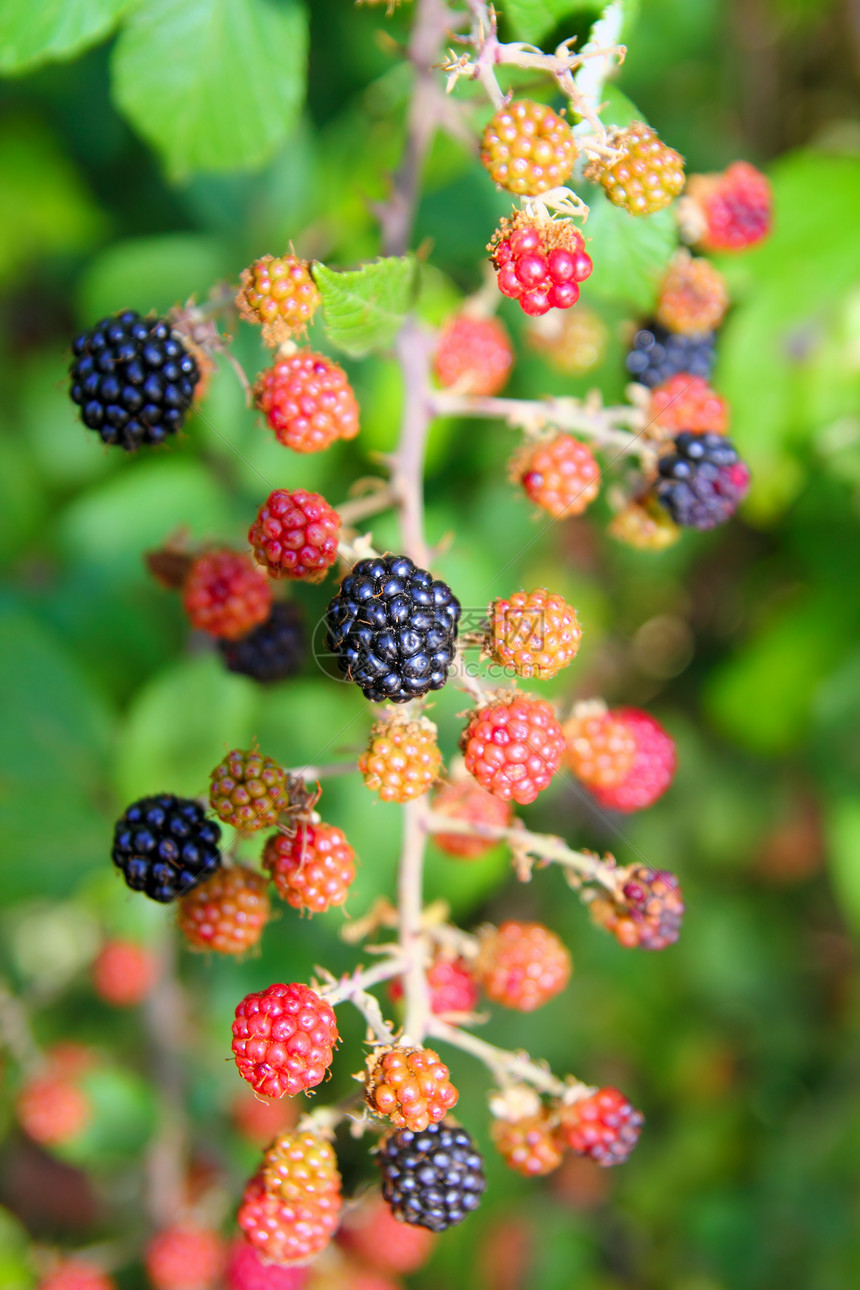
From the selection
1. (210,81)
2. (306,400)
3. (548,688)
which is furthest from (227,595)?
(548,688)

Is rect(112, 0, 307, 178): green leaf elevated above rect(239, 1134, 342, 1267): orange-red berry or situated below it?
above

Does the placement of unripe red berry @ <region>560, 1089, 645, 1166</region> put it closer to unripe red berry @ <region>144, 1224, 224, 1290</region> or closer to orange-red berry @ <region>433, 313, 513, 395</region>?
orange-red berry @ <region>433, 313, 513, 395</region>

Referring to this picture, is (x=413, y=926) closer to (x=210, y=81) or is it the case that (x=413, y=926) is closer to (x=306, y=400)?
(x=306, y=400)

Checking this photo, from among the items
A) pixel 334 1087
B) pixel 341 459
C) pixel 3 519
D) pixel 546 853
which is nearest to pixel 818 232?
pixel 341 459

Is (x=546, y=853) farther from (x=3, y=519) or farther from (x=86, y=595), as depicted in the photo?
(x=3, y=519)

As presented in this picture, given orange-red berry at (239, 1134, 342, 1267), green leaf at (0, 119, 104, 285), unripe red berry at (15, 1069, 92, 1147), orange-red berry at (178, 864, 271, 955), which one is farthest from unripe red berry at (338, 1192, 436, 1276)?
green leaf at (0, 119, 104, 285)

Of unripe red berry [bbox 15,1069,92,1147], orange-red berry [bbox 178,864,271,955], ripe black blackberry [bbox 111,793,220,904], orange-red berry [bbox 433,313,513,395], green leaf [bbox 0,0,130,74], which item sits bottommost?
unripe red berry [bbox 15,1069,92,1147]

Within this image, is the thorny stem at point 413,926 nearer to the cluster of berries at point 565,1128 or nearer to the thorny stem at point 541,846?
the thorny stem at point 541,846
